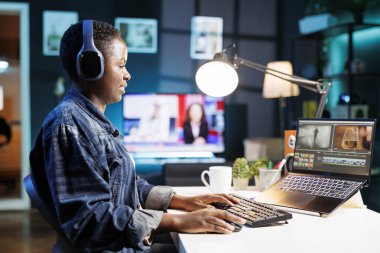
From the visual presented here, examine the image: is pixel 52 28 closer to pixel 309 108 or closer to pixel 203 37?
pixel 203 37

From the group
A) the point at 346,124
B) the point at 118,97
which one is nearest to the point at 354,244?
the point at 346,124

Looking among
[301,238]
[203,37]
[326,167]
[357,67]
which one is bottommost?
[301,238]

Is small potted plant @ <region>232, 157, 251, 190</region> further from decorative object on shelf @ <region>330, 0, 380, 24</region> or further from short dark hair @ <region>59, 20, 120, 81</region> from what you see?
decorative object on shelf @ <region>330, 0, 380, 24</region>

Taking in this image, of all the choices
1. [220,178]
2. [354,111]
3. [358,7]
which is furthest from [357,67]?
[220,178]

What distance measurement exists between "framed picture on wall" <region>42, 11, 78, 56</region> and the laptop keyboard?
3811 mm

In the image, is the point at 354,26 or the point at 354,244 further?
the point at 354,26

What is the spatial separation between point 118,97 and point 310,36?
11.6 ft

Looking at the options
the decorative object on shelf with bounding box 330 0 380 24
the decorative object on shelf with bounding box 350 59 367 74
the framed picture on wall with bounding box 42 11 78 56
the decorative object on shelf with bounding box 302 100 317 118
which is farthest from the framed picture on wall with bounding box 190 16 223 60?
the decorative object on shelf with bounding box 350 59 367 74

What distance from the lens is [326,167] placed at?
144cm

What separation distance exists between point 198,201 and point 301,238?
39 centimetres

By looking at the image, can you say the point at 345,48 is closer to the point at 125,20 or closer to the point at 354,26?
the point at 354,26

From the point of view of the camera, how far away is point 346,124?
4.63 feet

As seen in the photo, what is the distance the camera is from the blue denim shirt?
3.11 ft

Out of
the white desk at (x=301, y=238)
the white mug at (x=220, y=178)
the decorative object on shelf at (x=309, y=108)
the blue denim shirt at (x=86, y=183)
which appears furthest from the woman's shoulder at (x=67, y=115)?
the decorative object on shelf at (x=309, y=108)
